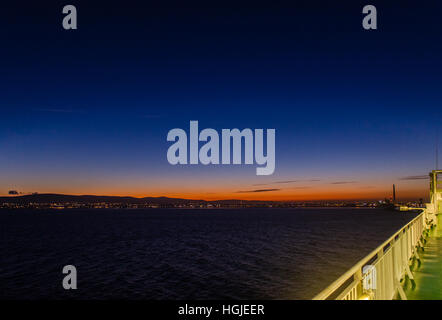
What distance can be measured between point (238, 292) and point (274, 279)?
14.4 feet

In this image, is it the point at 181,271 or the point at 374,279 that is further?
the point at 181,271

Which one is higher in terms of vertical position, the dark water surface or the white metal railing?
the white metal railing

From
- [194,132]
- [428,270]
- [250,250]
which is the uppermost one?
[194,132]

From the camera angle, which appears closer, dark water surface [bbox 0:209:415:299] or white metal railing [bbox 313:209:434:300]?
white metal railing [bbox 313:209:434:300]

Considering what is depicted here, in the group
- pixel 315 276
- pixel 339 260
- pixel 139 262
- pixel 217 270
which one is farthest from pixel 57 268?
pixel 339 260

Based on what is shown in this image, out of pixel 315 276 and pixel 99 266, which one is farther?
pixel 99 266

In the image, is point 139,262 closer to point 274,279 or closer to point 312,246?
point 274,279

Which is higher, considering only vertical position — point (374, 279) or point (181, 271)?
point (374, 279)

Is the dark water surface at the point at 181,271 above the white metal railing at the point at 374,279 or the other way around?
the other way around

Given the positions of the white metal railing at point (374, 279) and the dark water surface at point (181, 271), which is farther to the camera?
the dark water surface at point (181, 271)

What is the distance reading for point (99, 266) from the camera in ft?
103

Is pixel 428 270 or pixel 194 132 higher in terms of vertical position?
pixel 194 132
